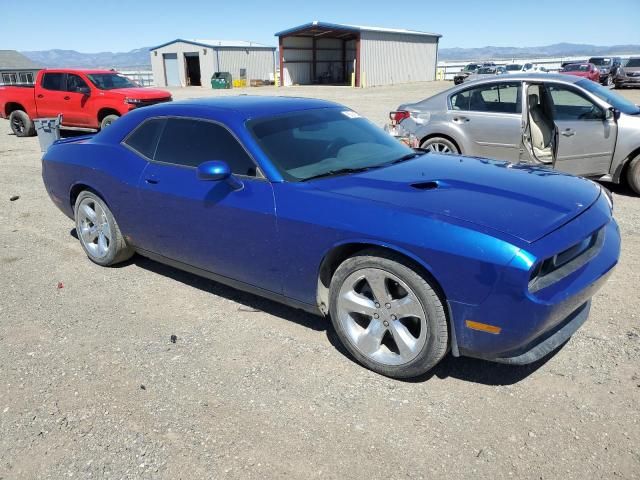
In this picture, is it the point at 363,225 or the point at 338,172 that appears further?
the point at 338,172

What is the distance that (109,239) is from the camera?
4684mm

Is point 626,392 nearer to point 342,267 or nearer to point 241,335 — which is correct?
point 342,267

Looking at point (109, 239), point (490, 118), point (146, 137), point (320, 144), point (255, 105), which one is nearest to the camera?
point (320, 144)

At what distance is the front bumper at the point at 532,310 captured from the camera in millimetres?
2510

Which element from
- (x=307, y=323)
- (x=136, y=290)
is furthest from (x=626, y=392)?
(x=136, y=290)

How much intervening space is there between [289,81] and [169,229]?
39254 millimetres

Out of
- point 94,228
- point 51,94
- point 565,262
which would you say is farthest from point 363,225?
point 51,94

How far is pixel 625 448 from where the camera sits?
2459 millimetres

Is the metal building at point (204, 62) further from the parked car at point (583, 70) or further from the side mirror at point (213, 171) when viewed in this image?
the side mirror at point (213, 171)

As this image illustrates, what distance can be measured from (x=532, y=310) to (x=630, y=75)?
93.7ft

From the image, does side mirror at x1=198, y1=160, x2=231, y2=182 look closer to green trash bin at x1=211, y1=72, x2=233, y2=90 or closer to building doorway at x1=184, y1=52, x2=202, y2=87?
green trash bin at x1=211, y1=72, x2=233, y2=90

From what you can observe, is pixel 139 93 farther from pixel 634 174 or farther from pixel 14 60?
pixel 14 60

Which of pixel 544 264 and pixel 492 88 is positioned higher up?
pixel 492 88

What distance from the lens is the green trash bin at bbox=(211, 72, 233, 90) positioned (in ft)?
129
